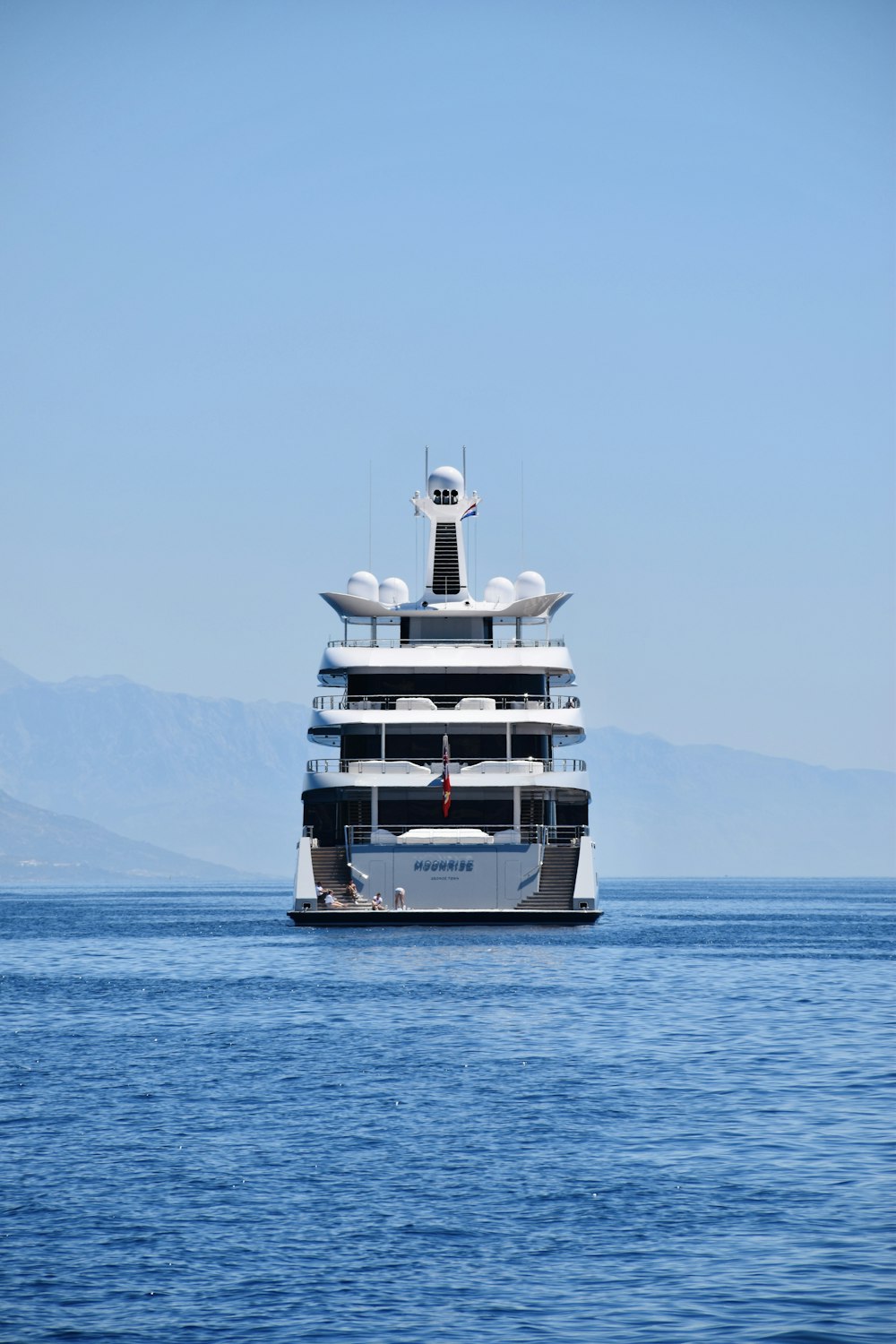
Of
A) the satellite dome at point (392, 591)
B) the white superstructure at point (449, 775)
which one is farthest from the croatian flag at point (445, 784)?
the satellite dome at point (392, 591)

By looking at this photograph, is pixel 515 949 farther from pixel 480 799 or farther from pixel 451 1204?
pixel 451 1204

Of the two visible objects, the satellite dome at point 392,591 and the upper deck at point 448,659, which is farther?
the satellite dome at point 392,591

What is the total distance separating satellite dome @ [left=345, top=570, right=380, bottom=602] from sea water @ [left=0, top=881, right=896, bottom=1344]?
32185mm

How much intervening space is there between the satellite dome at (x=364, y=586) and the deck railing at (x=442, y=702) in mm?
8422

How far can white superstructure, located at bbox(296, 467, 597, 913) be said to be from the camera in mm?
61406

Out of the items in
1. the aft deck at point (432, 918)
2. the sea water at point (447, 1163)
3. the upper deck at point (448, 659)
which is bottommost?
the sea water at point (447, 1163)

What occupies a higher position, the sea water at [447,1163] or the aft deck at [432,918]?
the aft deck at [432,918]

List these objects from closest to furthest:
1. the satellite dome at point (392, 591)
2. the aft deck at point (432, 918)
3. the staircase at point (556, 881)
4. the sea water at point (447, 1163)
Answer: the sea water at point (447, 1163) → the aft deck at point (432, 918) → the staircase at point (556, 881) → the satellite dome at point (392, 591)

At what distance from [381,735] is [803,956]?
1709 centimetres

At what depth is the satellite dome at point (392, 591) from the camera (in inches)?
3041

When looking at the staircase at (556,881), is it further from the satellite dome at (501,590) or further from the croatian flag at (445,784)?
the satellite dome at (501,590)

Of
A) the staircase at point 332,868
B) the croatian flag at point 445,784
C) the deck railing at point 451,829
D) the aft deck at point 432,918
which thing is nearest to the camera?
the aft deck at point 432,918

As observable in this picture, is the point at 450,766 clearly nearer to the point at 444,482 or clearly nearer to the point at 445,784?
the point at 445,784

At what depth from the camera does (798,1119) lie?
1006 inches
